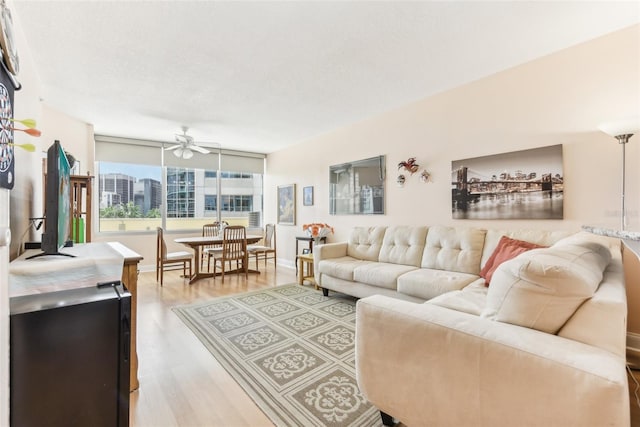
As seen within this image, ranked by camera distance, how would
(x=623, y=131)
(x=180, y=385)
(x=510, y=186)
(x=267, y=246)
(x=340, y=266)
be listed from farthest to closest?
(x=267, y=246)
(x=340, y=266)
(x=510, y=186)
(x=623, y=131)
(x=180, y=385)

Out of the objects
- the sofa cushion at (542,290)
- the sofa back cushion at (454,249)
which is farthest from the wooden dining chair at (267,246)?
the sofa cushion at (542,290)

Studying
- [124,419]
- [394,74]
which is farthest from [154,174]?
[124,419]

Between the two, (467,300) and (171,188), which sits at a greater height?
(171,188)

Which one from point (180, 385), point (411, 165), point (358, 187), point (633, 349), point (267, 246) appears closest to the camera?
point (180, 385)

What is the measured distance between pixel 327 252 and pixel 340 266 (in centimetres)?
42

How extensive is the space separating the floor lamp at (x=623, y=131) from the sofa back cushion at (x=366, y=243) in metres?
2.21

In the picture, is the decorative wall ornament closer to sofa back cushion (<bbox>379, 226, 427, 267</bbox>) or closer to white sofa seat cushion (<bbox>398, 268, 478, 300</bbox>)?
sofa back cushion (<bbox>379, 226, 427, 267</bbox>)

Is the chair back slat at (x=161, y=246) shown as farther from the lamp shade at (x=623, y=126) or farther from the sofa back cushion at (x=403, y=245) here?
the lamp shade at (x=623, y=126)

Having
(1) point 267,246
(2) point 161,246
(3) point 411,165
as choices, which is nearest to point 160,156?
(2) point 161,246

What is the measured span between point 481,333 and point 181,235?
5853mm

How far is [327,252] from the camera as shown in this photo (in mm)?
3883

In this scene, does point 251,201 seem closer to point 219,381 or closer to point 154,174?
point 154,174

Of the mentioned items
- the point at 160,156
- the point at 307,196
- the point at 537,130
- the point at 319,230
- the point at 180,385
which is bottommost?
the point at 180,385

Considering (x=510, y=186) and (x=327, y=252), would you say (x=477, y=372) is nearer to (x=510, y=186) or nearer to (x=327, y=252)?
(x=510, y=186)
